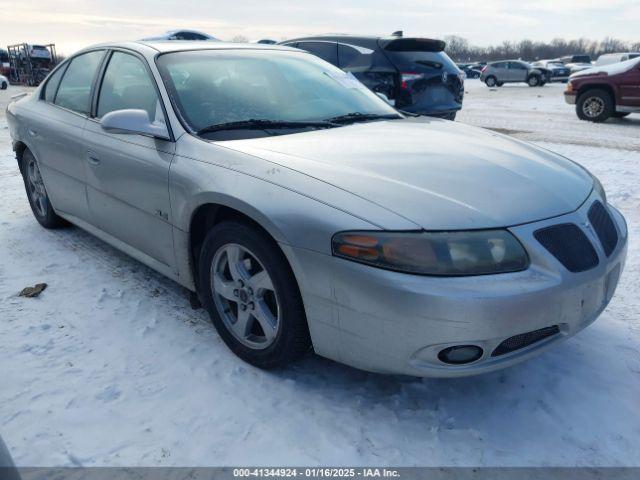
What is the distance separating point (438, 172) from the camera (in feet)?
7.66

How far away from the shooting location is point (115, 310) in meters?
3.19

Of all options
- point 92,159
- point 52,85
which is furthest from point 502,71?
point 92,159

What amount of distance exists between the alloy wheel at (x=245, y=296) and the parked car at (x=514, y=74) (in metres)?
32.7

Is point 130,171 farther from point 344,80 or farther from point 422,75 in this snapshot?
point 422,75

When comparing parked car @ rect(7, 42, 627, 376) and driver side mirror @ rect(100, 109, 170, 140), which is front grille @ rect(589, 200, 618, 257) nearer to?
parked car @ rect(7, 42, 627, 376)

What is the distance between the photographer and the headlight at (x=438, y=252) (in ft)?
6.48

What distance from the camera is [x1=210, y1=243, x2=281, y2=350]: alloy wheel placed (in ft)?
8.10

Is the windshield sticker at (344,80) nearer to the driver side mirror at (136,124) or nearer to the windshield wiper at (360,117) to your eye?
the windshield wiper at (360,117)

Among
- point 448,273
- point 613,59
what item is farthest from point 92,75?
point 613,59

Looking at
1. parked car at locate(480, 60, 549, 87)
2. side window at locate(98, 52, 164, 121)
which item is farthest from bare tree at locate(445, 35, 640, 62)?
side window at locate(98, 52, 164, 121)

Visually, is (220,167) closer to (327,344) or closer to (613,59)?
(327,344)

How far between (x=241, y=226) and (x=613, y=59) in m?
27.0

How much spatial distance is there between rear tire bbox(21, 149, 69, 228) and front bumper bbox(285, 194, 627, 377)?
119 inches

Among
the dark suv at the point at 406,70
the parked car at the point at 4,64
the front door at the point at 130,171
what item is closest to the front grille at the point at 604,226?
the front door at the point at 130,171
